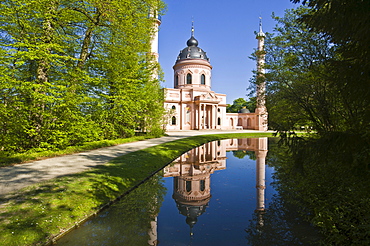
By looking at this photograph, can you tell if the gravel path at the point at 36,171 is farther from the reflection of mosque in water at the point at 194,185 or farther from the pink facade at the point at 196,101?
the pink facade at the point at 196,101

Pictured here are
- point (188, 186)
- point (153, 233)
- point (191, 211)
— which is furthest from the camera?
point (188, 186)

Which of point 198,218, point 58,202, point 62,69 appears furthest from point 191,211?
point 62,69

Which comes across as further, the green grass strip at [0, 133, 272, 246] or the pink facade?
the pink facade

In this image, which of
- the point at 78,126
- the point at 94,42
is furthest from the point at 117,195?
the point at 94,42

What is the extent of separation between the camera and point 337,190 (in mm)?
4609

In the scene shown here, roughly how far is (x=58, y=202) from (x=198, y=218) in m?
2.94

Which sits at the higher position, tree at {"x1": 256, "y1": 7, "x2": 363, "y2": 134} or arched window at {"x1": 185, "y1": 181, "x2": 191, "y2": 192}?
tree at {"x1": 256, "y1": 7, "x2": 363, "y2": 134}

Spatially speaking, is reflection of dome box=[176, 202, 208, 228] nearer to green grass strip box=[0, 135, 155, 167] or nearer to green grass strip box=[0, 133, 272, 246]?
green grass strip box=[0, 133, 272, 246]

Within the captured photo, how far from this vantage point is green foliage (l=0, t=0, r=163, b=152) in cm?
875

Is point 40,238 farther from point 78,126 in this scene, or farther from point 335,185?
point 78,126

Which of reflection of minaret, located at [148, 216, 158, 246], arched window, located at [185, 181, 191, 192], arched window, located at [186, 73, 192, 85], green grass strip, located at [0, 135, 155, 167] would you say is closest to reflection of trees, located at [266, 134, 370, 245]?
arched window, located at [185, 181, 191, 192]

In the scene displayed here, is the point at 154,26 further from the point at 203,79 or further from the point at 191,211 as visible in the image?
the point at 203,79

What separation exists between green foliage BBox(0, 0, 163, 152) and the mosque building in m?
26.7

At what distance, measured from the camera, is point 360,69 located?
10.8 ft
